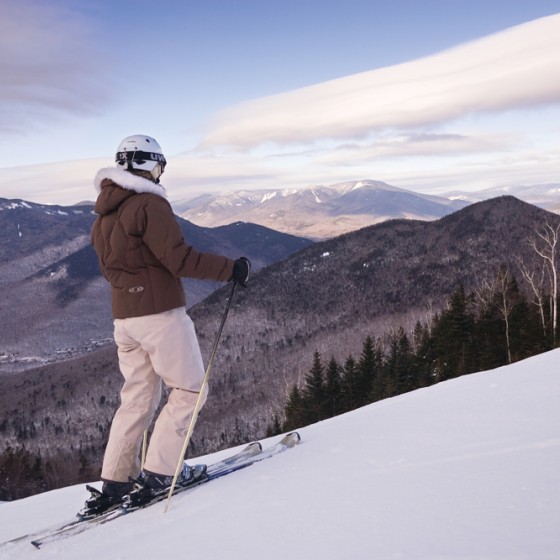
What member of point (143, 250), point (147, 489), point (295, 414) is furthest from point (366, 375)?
point (143, 250)

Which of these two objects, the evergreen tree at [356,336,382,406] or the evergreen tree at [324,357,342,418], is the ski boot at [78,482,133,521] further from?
the evergreen tree at [324,357,342,418]

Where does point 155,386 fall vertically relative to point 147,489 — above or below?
above

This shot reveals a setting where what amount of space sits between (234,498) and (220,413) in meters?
148

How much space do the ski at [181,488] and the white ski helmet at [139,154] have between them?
2.94m

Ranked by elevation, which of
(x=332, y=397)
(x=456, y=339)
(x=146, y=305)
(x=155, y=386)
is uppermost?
(x=146, y=305)

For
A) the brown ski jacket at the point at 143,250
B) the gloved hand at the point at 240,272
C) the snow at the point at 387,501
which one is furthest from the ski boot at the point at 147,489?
the gloved hand at the point at 240,272

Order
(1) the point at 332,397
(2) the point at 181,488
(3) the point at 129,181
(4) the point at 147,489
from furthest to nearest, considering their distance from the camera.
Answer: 1. (1) the point at 332,397
2. (2) the point at 181,488
3. (4) the point at 147,489
4. (3) the point at 129,181

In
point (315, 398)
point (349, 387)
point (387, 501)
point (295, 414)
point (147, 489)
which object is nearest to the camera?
point (387, 501)

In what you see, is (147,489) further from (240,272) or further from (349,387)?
(349,387)

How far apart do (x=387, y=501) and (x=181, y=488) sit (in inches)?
89.6

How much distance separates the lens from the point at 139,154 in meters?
4.84

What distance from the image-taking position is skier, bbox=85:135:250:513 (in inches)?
A: 178

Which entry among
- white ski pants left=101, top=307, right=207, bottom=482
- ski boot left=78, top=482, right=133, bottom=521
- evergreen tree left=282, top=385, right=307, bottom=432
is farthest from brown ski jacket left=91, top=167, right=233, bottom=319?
evergreen tree left=282, top=385, right=307, bottom=432

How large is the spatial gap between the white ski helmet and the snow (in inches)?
116
